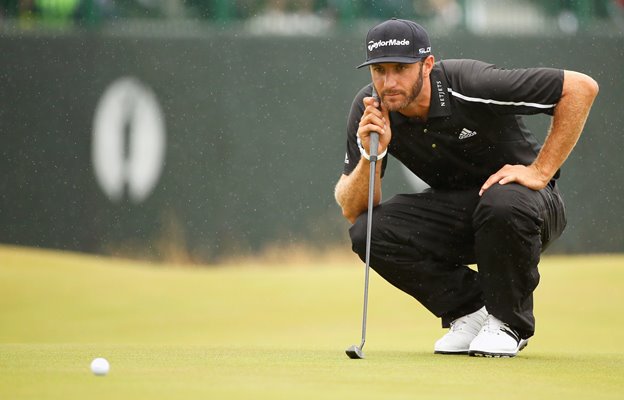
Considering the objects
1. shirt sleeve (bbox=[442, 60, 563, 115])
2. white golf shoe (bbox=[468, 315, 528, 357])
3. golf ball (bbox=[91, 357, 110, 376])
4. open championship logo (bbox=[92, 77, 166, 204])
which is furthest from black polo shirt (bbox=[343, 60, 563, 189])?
open championship logo (bbox=[92, 77, 166, 204])

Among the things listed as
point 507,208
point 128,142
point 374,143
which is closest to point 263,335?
point 128,142

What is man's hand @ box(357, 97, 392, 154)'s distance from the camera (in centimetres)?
511

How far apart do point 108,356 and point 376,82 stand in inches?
63.4

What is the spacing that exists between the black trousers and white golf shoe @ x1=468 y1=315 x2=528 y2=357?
0.11ft

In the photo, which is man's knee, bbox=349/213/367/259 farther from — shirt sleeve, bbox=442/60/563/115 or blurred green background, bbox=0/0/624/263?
blurred green background, bbox=0/0/624/263

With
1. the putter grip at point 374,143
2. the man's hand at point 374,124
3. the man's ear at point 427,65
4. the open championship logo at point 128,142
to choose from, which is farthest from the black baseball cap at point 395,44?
the open championship logo at point 128,142

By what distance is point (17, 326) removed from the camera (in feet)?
32.6

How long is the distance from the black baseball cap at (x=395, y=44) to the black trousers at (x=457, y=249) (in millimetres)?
665

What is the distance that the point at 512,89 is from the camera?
5.04 metres

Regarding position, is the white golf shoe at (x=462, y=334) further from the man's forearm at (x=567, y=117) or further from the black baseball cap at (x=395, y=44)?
the black baseball cap at (x=395, y=44)

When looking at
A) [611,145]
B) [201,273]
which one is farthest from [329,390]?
[611,145]

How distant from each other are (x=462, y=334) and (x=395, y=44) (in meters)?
1.32

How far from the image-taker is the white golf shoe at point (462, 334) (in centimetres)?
532

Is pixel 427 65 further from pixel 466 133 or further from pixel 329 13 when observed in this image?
pixel 329 13
